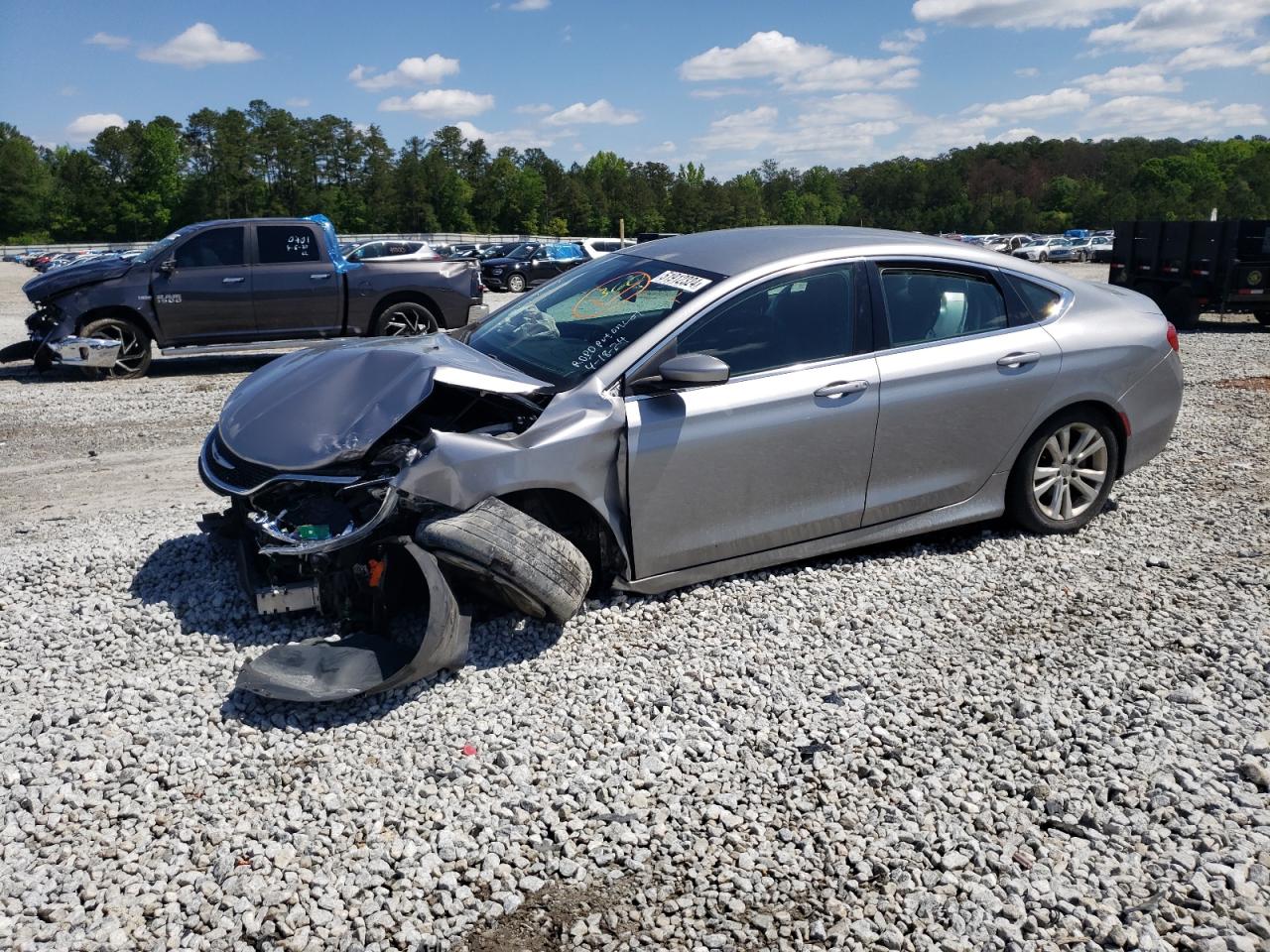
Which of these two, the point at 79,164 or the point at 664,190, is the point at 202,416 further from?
the point at 664,190

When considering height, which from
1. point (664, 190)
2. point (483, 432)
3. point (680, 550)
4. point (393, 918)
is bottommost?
point (393, 918)

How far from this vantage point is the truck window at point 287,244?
13.0 meters

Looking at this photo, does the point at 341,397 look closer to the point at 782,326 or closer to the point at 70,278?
the point at 782,326

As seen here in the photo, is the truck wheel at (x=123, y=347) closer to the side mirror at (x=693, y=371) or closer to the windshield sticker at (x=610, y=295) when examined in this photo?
the windshield sticker at (x=610, y=295)

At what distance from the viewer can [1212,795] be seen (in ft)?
11.0

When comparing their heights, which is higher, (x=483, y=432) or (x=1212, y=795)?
(x=483, y=432)

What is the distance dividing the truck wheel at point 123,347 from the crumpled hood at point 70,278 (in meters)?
0.50

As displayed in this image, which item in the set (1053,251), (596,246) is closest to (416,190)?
(1053,251)

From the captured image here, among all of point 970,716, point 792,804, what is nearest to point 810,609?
point 970,716

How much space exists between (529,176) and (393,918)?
107m

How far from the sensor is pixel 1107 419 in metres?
5.59

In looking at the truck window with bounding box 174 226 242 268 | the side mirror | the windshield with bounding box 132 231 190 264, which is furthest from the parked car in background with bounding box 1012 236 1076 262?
the side mirror

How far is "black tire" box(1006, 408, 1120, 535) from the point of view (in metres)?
5.41

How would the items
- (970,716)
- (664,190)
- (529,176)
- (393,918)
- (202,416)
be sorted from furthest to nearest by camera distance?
(664,190) < (529,176) < (202,416) < (970,716) < (393,918)
